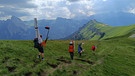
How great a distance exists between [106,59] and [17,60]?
16257 mm

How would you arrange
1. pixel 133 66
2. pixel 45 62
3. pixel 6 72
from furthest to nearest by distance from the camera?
pixel 133 66, pixel 45 62, pixel 6 72

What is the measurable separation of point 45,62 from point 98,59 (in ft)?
37.9

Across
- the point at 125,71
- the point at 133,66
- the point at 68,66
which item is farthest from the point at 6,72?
the point at 133,66

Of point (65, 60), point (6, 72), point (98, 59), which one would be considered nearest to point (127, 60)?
point (98, 59)

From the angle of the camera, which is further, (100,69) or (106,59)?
(106,59)

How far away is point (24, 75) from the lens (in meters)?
28.5

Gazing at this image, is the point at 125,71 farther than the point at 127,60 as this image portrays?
No

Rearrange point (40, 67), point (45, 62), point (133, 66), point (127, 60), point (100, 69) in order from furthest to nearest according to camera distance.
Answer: point (127, 60) < point (133, 66) < point (100, 69) < point (45, 62) < point (40, 67)

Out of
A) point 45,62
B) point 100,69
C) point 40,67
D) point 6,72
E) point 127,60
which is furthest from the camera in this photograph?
point 127,60

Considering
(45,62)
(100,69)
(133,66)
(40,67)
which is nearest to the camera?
(40,67)

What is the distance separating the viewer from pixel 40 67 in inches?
1218

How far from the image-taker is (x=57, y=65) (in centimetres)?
3388

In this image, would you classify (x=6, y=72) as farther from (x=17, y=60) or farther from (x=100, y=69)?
(x=100, y=69)

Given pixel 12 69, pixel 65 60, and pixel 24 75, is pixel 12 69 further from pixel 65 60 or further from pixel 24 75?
pixel 65 60
